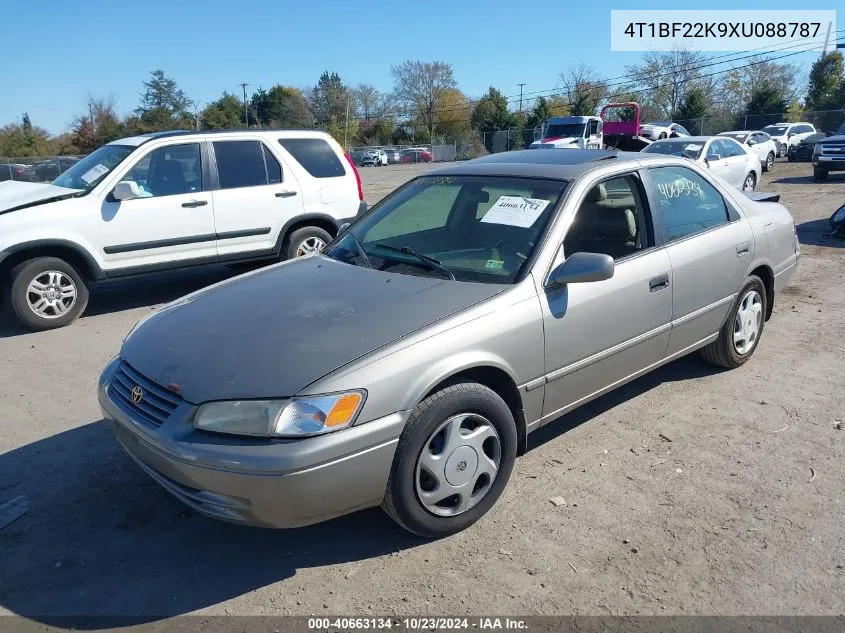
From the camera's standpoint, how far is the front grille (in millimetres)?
2873

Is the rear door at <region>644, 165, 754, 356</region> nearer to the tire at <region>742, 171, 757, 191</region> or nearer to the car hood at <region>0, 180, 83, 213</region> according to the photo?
→ the car hood at <region>0, 180, 83, 213</region>

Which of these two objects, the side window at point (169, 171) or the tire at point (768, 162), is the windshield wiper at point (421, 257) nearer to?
the side window at point (169, 171)

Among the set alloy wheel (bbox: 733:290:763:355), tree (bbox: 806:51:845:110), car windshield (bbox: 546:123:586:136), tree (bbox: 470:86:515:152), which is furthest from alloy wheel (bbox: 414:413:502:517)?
tree (bbox: 806:51:845:110)

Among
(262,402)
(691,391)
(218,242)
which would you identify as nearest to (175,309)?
(262,402)

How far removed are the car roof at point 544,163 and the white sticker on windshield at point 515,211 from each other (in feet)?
0.72

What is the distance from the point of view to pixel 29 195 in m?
6.84

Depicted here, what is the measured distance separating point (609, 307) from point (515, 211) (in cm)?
74

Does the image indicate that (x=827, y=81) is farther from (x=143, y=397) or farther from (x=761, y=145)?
(x=143, y=397)

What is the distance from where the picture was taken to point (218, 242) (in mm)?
7539

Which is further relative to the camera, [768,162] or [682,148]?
[768,162]

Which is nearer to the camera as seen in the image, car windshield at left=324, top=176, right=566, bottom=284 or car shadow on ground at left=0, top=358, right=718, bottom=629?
car shadow on ground at left=0, top=358, right=718, bottom=629

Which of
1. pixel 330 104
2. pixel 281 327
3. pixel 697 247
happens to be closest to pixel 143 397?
pixel 281 327

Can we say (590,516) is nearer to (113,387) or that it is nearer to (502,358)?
(502,358)

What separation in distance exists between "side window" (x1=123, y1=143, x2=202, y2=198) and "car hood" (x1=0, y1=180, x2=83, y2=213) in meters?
0.62
